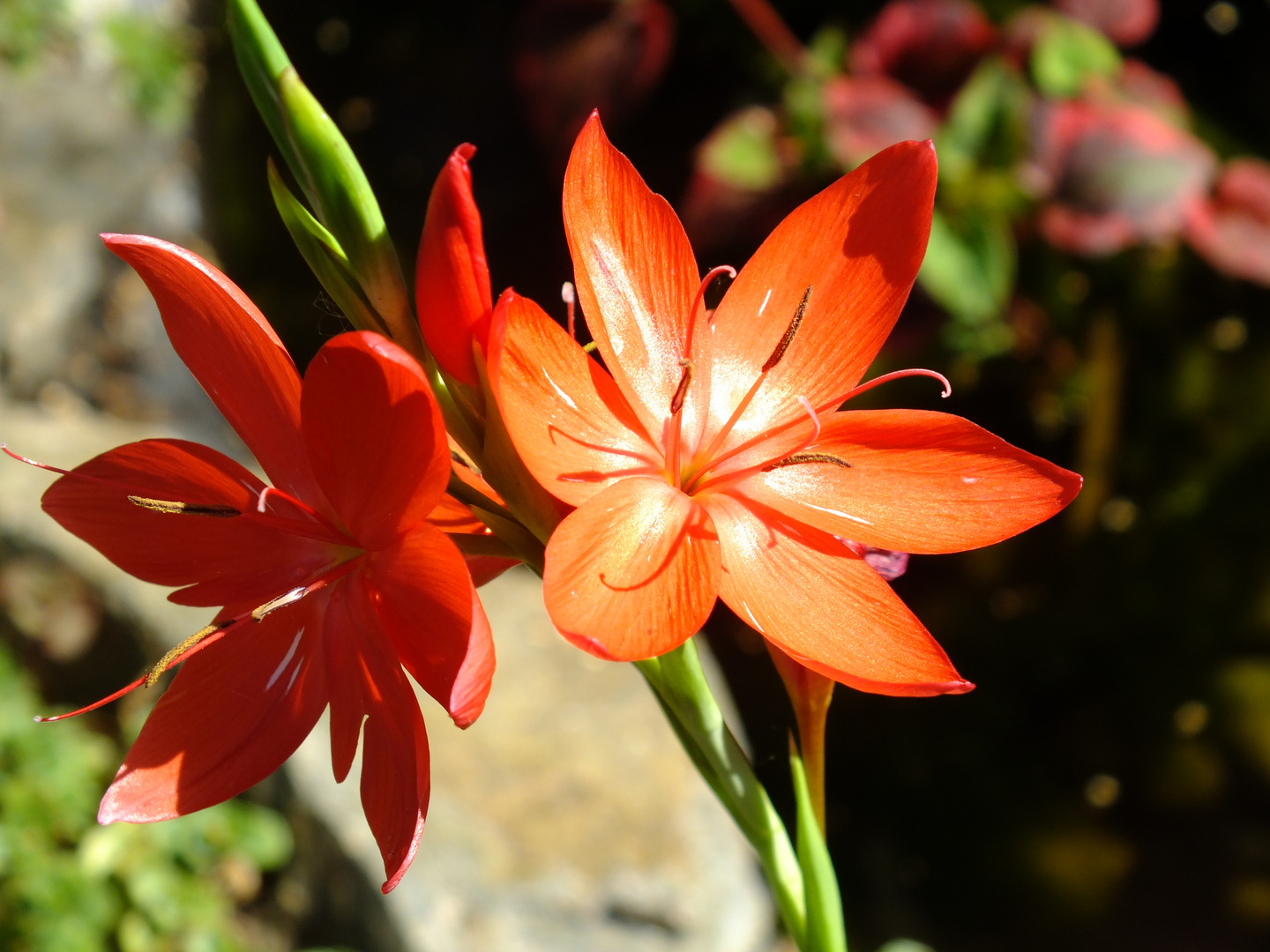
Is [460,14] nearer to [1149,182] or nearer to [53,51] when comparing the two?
[53,51]

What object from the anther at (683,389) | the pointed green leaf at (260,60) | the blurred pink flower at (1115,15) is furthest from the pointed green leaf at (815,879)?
the blurred pink flower at (1115,15)

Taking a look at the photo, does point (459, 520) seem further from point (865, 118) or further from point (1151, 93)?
point (1151, 93)

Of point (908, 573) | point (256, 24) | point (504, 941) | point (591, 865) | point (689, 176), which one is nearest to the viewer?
point (256, 24)

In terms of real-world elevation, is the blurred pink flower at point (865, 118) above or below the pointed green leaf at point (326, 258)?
above

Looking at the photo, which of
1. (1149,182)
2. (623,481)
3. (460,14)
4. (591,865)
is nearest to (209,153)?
(460,14)

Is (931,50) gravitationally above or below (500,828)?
above

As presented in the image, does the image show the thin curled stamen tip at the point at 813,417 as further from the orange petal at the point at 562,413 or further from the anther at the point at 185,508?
the anther at the point at 185,508

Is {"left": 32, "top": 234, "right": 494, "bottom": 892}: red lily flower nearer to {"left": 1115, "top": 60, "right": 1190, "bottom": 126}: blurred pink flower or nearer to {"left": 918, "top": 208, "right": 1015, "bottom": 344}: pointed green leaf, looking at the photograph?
{"left": 918, "top": 208, "right": 1015, "bottom": 344}: pointed green leaf
